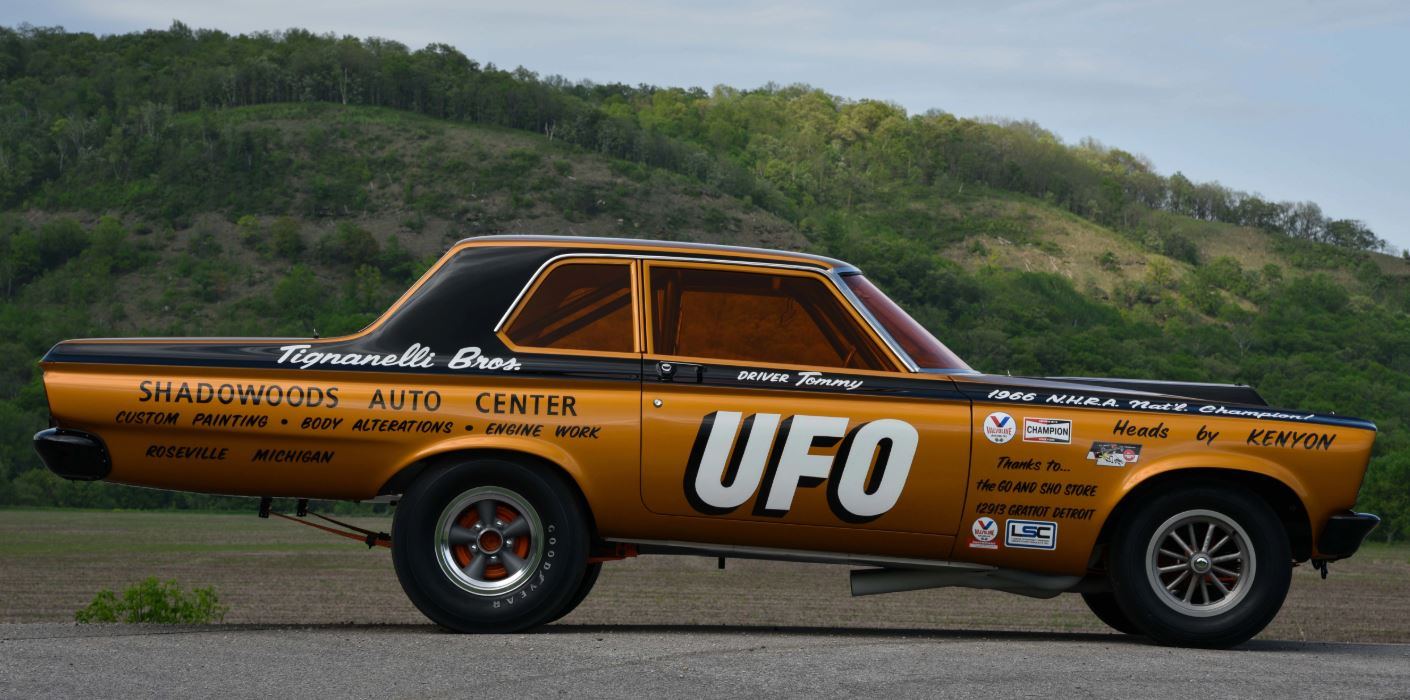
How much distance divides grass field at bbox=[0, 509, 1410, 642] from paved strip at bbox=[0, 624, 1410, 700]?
1555 centimetres

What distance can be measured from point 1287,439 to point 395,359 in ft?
13.8

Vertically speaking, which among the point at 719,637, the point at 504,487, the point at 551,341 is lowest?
the point at 719,637

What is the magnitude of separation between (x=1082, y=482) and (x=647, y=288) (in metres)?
2.25

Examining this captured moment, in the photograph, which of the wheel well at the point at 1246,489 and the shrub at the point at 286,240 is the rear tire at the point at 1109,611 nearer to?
the wheel well at the point at 1246,489

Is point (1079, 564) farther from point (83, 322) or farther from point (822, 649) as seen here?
point (83, 322)

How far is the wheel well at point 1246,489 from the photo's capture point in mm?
7566

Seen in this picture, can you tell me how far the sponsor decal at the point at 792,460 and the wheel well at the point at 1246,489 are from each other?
1087 millimetres

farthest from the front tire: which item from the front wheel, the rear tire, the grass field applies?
the grass field

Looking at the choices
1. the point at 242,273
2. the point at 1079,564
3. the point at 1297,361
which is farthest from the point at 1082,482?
the point at 242,273

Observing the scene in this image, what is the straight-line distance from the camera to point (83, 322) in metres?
157

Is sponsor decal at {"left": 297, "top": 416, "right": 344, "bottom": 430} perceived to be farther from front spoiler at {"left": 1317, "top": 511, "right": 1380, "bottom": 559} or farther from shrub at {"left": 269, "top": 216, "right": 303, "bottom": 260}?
shrub at {"left": 269, "top": 216, "right": 303, "bottom": 260}

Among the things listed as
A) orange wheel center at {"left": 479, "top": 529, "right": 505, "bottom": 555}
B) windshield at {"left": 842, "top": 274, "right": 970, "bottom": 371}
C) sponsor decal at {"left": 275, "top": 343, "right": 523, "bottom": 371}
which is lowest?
orange wheel center at {"left": 479, "top": 529, "right": 505, "bottom": 555}

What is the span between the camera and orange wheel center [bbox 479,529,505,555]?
7.43 metres

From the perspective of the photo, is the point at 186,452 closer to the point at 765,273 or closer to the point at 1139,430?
the point at 765,273
